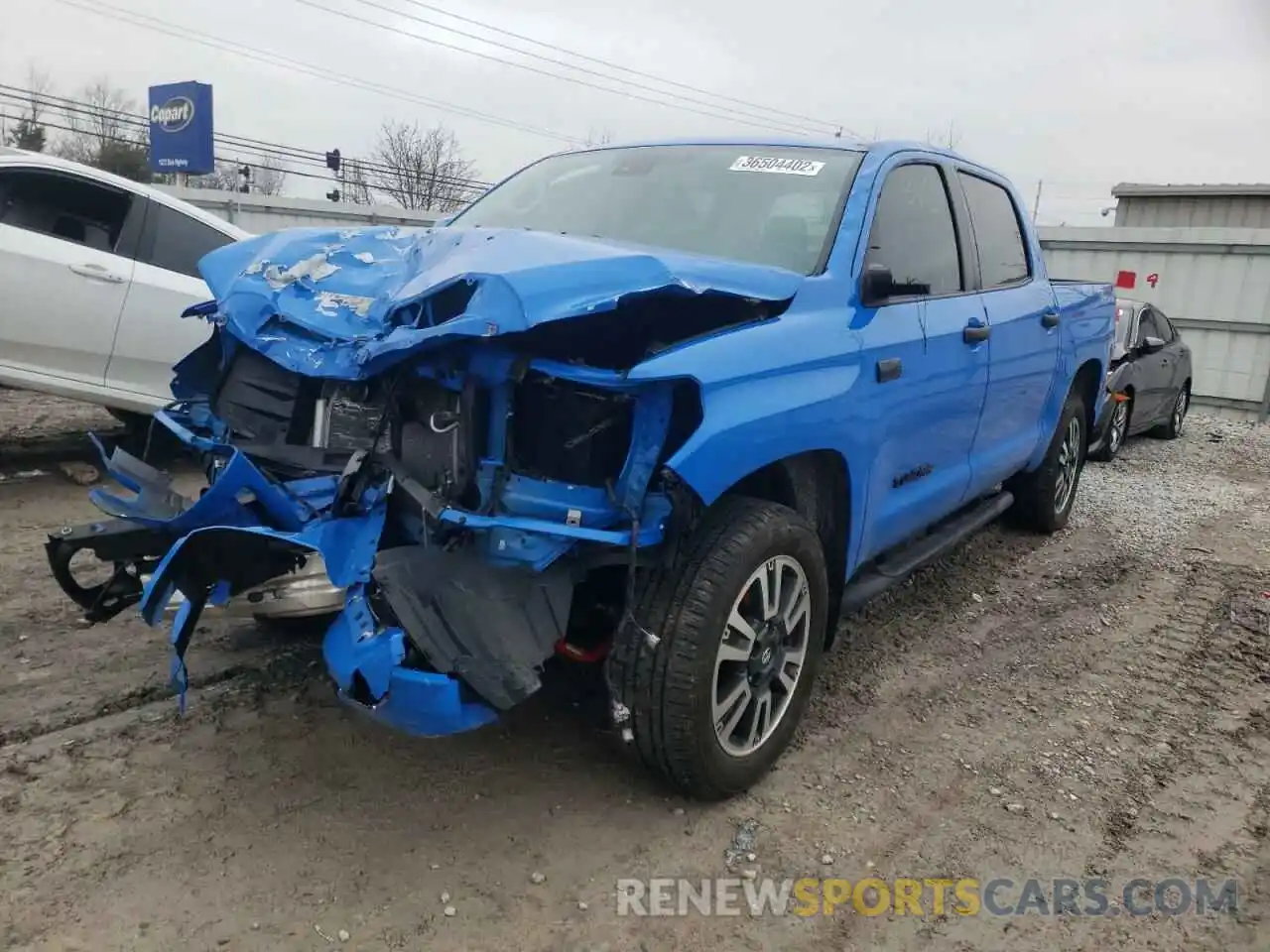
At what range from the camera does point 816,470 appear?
10.8 feet

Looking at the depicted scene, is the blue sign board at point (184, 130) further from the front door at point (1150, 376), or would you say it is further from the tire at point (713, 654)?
the tire at point (713, 654)

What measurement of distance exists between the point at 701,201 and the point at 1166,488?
6.39 m

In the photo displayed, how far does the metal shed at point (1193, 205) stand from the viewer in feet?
61.2

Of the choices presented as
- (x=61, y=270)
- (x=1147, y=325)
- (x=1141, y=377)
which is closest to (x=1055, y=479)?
(x=1141, y=377)

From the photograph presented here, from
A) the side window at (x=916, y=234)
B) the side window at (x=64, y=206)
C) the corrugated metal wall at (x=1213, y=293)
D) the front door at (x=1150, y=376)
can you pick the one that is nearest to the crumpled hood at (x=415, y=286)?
the side window at (x=916, y=234)

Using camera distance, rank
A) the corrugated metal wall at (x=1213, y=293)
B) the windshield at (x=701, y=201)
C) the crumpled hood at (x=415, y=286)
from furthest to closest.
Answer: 1. the corrugated metal wall at (x=1213, y=293)
2. the windshield at (x=701, y=201)
3. the crumpled hood at (x=415, y=286)

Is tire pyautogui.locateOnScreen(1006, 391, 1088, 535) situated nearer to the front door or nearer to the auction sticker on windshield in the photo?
the auction sticker on windshield

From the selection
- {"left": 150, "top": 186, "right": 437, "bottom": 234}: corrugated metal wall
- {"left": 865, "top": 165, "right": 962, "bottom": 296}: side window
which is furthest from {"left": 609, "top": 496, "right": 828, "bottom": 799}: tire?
{"left": 150, "top": 186, "right": 437, "bottom": 234}: corrugated metal wall

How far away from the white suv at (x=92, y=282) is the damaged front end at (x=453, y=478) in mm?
3162

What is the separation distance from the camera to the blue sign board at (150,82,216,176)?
25.0m

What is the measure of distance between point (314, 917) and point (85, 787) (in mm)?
960

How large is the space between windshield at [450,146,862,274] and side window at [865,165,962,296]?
20 cm

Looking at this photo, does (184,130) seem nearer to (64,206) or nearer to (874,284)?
(64,206)

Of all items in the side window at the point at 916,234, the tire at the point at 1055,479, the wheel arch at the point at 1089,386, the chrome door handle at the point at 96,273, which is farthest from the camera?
the wheel arch at the point at 1089,386
